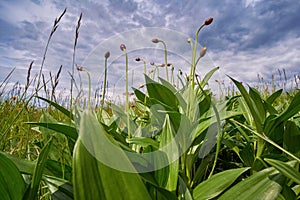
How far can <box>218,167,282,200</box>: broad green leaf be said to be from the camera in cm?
55

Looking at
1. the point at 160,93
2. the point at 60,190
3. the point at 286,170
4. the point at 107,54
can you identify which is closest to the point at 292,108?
the point at 286,170

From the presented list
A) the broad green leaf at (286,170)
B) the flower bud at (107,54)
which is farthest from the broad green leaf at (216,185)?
the flower bud at (107,54)

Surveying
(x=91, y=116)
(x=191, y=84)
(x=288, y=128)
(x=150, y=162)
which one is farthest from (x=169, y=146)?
(x=288, y=128)

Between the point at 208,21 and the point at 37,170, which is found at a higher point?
the point at 208,21

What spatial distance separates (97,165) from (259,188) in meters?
0.36

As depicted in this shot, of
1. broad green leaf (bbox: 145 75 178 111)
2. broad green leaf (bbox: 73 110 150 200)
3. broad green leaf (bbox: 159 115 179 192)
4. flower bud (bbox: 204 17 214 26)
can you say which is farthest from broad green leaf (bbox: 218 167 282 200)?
broad green leaf (bbox: 145 75 178 111)

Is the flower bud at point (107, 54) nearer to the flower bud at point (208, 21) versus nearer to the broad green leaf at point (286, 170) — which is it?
the flower bud at point (208, 21)

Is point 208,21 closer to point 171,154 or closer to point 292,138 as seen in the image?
point 171,154

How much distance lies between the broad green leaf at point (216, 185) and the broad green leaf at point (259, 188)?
0.18 ft

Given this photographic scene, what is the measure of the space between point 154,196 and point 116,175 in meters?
0.24

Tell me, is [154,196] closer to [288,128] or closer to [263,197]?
[263,197]

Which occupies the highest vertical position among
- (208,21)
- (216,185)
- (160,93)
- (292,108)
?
(208,21)

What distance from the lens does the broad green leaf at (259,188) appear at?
0.55 meters

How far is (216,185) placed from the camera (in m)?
0.66
